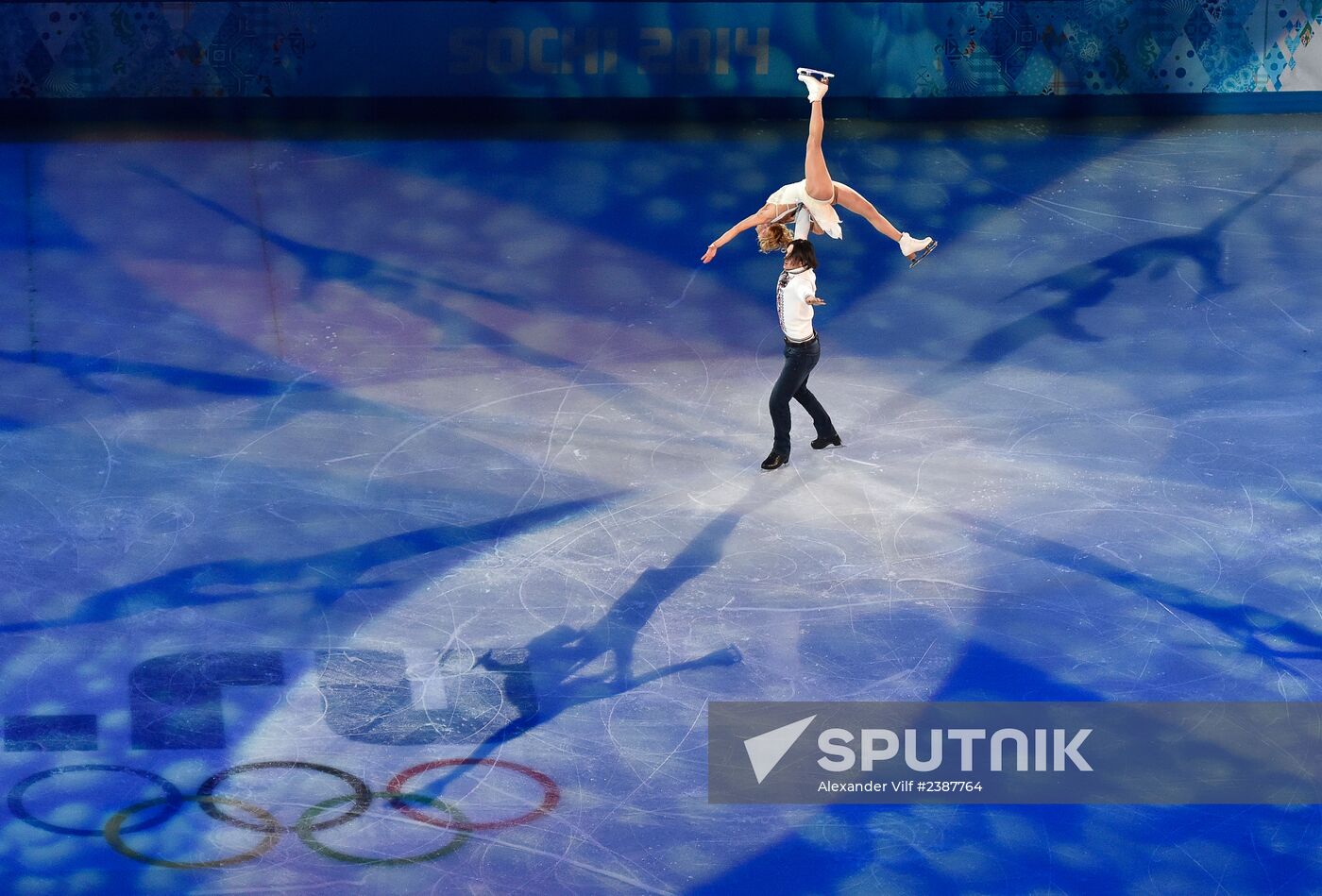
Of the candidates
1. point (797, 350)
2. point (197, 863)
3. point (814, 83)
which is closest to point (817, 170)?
point (814, 83)

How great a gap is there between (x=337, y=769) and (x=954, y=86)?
926 centimetres

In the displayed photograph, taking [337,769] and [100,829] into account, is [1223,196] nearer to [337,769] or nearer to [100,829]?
[337,769]

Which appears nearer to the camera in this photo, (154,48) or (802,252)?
(802,252)

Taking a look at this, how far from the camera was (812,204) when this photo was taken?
31.3ft

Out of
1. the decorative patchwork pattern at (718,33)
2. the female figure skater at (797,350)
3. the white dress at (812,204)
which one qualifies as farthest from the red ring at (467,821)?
the decorative patchwork pattern at (718,33)

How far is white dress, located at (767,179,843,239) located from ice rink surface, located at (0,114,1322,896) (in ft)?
4.90

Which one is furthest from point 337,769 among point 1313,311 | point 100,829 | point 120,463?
point 1313,311

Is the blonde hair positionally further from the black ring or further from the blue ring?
the blue ring

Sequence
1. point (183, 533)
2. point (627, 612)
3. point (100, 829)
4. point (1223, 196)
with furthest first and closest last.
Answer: point (1223, 196) → point (183, 533) → point (627, 612) → point (100, 829)

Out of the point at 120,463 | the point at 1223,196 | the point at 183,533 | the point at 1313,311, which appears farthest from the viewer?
the point at 1223,196

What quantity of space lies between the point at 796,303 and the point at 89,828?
4.50 m

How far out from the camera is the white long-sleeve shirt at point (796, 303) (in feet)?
31.3

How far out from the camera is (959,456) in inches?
409

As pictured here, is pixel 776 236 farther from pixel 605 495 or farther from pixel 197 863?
pixel 197 863
